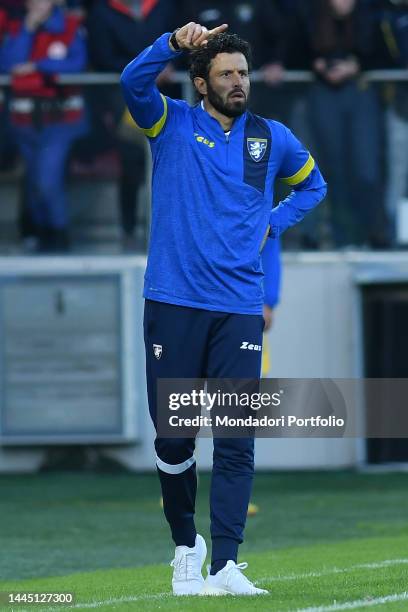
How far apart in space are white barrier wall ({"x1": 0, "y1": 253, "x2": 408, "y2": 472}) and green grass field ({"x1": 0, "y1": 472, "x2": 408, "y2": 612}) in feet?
1.71

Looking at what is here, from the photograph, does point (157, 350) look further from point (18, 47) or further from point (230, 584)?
point (18, 47)

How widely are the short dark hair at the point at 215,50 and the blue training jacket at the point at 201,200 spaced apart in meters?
0.17

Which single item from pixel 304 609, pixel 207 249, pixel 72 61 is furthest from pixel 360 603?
pixel 72 61

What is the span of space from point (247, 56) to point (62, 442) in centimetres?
918

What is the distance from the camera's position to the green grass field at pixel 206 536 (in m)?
6.53

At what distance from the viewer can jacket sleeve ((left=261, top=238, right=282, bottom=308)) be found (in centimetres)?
955

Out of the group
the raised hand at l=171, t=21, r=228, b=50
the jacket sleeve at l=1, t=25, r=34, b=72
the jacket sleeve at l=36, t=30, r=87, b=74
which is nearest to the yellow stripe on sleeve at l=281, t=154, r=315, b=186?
the raised hand at l=171, t=21, r=228, b=50

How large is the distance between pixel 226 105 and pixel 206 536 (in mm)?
4301

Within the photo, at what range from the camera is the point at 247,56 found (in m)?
6.68

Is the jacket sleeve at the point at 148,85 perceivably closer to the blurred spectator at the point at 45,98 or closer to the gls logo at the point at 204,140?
the gls logo at the point at 204,140

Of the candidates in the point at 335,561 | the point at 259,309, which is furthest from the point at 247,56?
the point at 335,561

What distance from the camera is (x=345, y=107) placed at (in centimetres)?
1512

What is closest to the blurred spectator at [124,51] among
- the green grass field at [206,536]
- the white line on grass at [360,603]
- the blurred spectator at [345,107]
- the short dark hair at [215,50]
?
the blurred spectator at [345,107]

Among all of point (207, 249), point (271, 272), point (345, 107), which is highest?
point (345, 107)
